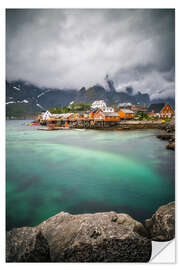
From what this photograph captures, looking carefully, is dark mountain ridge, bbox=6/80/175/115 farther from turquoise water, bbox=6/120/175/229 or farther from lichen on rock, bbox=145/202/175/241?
lichen on rock, bbox=145/202/175/241

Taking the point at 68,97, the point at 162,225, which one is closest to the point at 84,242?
the point at 162,225

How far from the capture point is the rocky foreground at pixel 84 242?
135 centimetres

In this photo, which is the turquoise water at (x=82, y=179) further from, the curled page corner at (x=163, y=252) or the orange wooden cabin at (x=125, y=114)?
the orange wooden cabin at (x=125, y=114)

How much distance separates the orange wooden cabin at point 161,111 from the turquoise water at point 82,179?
53 cm

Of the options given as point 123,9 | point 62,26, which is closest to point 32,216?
point 62,26

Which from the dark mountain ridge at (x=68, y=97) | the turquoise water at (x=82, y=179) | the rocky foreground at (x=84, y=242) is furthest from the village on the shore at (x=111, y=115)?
the rocky foreground at (x=84, y=242)

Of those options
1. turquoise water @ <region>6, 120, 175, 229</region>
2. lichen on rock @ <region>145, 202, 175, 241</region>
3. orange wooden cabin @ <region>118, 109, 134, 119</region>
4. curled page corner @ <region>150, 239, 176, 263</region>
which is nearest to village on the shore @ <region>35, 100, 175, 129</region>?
orange wooden cabin @ <region>118, 109, 134, 119</region>

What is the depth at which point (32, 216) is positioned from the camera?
6.08 feet

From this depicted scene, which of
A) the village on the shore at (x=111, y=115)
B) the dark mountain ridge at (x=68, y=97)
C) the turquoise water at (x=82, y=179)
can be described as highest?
the dark mountain ridge at (x=68, y=97)

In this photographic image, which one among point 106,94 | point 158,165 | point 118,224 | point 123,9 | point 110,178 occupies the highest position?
point 123,9

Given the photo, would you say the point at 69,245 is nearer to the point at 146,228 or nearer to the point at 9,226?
the point at 9,226

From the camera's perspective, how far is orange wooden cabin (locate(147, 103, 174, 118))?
2215 millimetres

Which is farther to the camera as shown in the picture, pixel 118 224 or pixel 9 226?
pixel 9 226

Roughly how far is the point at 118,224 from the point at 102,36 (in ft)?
8.82
